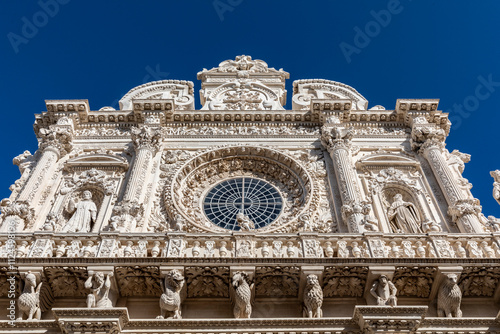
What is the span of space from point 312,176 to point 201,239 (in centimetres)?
515

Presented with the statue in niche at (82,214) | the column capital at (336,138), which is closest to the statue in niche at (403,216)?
the column capital at (336,138)

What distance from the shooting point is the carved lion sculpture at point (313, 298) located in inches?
359

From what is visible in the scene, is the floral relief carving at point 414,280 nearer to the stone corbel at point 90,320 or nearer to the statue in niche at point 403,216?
the statue in niche at point 403,216

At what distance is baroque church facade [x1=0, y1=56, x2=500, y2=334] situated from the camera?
912 centimetres

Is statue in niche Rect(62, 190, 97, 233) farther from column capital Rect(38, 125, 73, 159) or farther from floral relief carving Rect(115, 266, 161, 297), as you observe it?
floral relief carving Rect(115, 266, 161, 297)

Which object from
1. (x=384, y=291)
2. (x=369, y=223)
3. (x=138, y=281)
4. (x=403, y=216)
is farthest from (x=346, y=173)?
(x=138, y=281)

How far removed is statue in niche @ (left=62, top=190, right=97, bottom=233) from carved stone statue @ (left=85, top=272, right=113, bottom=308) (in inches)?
145

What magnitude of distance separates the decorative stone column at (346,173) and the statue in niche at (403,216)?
112 centimetres

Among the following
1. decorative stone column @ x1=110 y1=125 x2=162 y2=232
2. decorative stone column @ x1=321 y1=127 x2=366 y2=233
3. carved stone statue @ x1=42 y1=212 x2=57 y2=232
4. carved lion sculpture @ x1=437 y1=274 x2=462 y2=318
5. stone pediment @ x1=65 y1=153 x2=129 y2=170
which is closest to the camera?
carved lion sculpture @ x1=437 y1=274 x2=462 y2=318

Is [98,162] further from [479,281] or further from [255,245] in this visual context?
[479,281]

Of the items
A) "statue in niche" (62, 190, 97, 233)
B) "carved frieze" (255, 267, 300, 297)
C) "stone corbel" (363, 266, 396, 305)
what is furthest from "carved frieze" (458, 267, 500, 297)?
"statue in niche" (62, 190, 97, 233)

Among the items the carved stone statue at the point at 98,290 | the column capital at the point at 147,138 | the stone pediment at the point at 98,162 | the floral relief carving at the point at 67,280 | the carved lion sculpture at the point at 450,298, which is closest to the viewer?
the carved stone statue at the point at 98,290

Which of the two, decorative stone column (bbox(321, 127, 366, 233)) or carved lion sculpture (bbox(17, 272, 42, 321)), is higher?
decorative stone column (bbox(321, 127, 366, 233))

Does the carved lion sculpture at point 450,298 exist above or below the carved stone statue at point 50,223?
below
